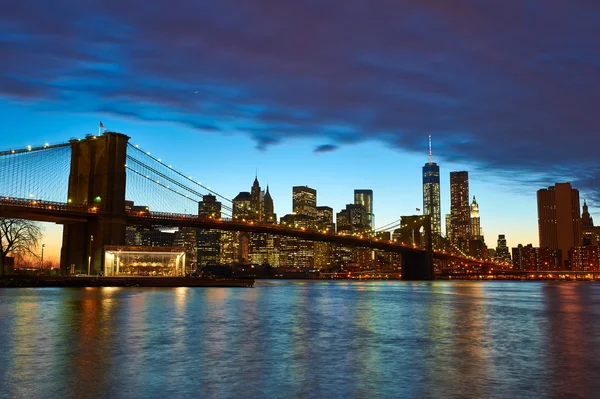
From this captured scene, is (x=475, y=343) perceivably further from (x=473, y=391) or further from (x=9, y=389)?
(x=9, y=389)

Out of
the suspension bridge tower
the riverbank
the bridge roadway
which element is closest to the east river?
the riverbank

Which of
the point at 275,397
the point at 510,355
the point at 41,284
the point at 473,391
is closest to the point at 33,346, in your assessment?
the point at 275,397

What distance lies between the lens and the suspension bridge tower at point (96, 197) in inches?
3044

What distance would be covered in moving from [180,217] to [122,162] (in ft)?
39.5

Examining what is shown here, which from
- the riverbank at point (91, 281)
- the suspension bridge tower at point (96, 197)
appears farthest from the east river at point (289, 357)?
the suspension bridge tower at point (96, 197)

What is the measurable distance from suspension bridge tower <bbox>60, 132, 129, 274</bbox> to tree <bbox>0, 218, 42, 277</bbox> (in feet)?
20.1

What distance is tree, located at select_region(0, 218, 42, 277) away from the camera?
237 feet

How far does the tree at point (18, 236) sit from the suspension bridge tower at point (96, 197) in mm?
6133

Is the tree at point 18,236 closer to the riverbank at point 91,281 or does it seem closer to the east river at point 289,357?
the riverbank at point 91,281

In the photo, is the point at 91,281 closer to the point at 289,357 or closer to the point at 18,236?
the point at 18,236

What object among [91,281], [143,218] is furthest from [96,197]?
[91,281]

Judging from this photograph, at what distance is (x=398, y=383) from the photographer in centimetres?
1362

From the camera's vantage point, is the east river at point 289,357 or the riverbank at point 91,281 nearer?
the east river at point 289,357

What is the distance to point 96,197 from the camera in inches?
3177
